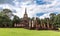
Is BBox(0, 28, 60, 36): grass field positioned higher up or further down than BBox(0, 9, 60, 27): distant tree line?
further down

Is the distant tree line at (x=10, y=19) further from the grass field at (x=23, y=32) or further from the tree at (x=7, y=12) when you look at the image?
the grass field at (x=23, y=32)

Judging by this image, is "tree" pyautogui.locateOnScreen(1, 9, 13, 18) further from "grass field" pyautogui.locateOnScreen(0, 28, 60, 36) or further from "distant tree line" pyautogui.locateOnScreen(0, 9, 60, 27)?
"grass field" pyautogui.locateOnScreen(0, 28, 60, 36)

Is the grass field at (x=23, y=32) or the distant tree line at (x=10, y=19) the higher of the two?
the distant tree line at (x=10, y=19)

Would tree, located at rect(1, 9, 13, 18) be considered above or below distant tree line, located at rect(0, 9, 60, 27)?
above

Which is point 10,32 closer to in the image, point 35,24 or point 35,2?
point 35,24

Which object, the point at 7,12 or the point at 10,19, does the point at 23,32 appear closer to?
the point at 10,19

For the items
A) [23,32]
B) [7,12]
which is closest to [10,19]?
[7,12]

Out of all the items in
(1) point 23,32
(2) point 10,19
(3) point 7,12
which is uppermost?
(3) point 7,12

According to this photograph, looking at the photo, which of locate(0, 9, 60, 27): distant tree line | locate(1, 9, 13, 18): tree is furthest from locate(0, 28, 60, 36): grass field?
locate(1, 9, 13, 18): tree

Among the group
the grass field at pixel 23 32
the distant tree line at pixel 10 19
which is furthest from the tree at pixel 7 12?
the grass field at pixel 23 32

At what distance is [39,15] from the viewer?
329 centimetres

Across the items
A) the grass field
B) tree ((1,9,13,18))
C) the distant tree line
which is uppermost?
tree ((1,9,13,18))

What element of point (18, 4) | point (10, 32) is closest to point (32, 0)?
point (18, 4)

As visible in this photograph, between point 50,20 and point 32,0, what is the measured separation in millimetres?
493
